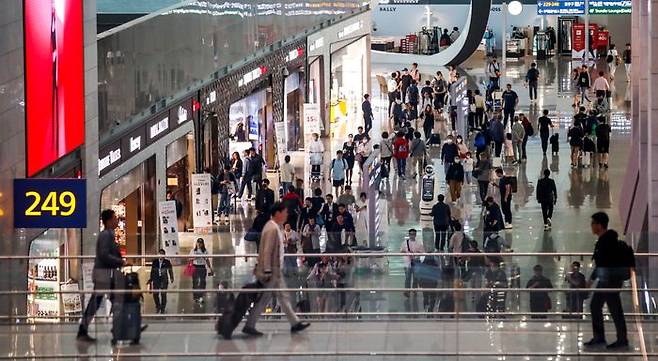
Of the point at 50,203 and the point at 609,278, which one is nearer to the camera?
the point at 609,278

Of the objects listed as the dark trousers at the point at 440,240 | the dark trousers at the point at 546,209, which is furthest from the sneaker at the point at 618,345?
the dark trousers at the point at 546,209

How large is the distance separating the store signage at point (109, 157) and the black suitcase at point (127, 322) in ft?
31.6

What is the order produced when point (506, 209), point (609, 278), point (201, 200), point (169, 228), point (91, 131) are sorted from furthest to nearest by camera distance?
1. point (506, 209)
2. point (201, 200)
3. point (169, 228)
4. point (91, 131)
5. point (609, 278)

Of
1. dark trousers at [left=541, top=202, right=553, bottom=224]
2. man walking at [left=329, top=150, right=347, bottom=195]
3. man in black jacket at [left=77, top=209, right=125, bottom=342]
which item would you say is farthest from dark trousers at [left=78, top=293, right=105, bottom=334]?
man walking at [left=329, top=150, right=347, bottom=195]

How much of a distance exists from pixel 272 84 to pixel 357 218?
43.2ft

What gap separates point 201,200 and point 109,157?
4785 mm

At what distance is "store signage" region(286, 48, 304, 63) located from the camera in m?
44.6

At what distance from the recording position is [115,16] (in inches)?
1164

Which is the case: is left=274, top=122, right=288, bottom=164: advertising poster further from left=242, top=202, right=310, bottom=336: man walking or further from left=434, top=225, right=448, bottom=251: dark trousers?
left=242, top=202, right=310, bottom=336: man walking

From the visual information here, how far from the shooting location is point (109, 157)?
2633 centimetres

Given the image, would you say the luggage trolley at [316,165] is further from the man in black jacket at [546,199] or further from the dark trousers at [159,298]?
the dark trousers at [159,298]

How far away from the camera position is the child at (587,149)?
130 ft

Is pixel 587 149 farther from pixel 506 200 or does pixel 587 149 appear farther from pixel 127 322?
pixel 127 322

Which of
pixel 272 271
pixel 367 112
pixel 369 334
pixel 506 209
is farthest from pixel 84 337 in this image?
pixel 367 112
